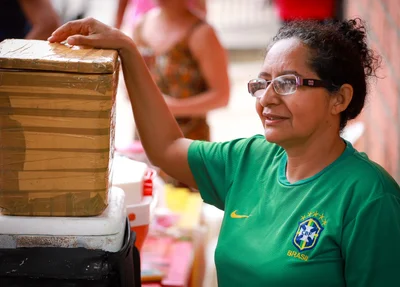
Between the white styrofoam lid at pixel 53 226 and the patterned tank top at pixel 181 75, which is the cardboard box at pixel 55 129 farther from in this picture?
the patterned tank top at pixel 181 75

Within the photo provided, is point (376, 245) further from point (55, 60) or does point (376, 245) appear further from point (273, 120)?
point (55, 60)

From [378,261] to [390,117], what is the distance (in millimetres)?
2114

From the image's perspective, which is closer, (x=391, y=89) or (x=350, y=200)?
(x=350, y=200)

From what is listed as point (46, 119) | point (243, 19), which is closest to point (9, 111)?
point (46, 119)

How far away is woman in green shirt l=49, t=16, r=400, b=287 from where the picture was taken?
1572 mm

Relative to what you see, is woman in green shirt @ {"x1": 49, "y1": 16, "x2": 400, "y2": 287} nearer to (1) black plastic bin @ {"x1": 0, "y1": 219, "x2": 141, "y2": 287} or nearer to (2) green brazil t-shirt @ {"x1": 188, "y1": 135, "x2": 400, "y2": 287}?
(2) green brazil t-shirt @ {"x1": 188, "y1": 135, "x2": 400, "y2": 287}

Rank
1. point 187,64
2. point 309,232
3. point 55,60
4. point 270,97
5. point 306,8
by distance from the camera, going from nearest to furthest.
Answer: point 55,60, point 309,232, point 270,97, point 187,64, point 306,8

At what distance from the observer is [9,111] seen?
1553 mm

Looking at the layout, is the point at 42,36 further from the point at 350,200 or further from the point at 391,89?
the point at 350,200

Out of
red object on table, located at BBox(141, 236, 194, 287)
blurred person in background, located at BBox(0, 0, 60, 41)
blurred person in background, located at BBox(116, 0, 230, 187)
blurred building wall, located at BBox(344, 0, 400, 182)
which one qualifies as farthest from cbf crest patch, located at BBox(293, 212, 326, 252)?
blurred person in background, located at BBox(0, 0, 60, 41)

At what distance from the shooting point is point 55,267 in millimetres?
1584

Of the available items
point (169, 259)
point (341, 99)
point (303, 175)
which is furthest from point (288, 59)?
point (169, 259)

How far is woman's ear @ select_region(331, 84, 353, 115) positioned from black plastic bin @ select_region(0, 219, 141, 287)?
67 centimetres

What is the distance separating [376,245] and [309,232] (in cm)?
16
